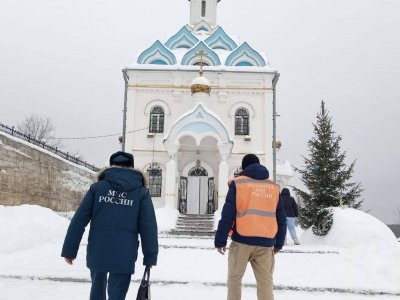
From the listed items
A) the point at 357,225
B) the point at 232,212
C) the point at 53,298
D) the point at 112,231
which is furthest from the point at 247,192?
the point at 357,225

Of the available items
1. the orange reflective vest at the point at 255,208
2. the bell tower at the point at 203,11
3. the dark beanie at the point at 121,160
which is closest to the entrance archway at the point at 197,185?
the bell tower at the point at 203,11

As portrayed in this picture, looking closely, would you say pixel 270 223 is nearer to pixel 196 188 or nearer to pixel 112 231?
pixel 112 231

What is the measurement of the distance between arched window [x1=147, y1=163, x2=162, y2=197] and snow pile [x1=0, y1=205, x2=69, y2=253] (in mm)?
7920

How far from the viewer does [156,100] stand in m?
19.6

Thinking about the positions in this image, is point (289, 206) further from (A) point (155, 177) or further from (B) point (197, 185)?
(A) point (155, 177)

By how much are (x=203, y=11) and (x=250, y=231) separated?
2416 cm

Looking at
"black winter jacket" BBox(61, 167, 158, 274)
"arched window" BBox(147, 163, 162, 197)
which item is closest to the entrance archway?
"arched window" BBox(147, 163, 162, 197)

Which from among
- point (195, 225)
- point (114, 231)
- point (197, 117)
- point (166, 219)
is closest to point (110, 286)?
point (114, 231)

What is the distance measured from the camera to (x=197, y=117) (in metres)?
17.0

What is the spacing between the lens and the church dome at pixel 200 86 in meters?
18.1

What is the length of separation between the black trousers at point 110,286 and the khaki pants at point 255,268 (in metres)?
1.16

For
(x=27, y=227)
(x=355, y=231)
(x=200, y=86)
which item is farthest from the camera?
(x=200, y=86)

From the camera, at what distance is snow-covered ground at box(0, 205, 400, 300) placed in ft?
18.0

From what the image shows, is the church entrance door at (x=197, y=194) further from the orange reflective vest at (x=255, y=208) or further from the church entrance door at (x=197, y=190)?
the orange reflective vest at (x=255, y=208)
